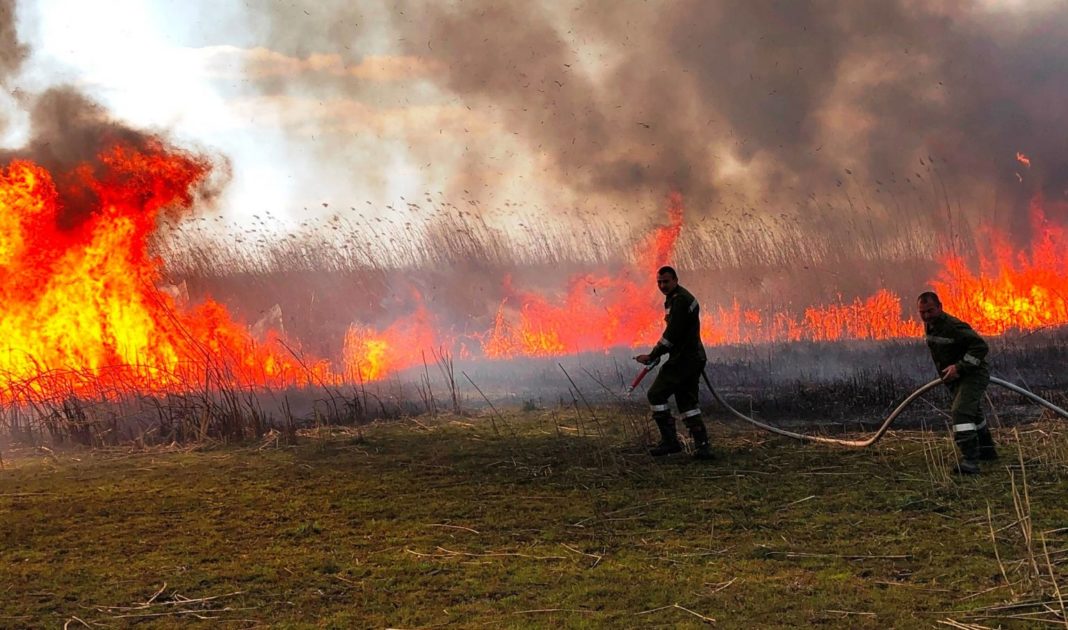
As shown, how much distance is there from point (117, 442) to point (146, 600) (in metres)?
6.33

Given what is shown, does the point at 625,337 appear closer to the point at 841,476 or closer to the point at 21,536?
the point at 841,476

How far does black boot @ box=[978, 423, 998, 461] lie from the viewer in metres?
7.32

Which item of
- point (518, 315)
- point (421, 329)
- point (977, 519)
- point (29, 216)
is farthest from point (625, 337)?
point (977, 519)

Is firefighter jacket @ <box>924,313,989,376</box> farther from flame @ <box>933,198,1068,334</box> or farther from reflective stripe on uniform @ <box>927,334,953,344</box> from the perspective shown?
flame @ <box>933,198,1068,334</box>

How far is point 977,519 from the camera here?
5414 mm

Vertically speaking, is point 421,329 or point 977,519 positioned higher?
point 421,329

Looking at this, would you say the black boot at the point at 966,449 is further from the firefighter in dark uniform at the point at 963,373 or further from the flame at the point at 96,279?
the flame at the point at 96,279

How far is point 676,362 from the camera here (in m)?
8.18

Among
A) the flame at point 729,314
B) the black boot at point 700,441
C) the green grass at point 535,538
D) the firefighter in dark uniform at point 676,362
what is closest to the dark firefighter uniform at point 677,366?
the firefighter in dark uniform at point 676,362

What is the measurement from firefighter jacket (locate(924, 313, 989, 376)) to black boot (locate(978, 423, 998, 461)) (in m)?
0.61

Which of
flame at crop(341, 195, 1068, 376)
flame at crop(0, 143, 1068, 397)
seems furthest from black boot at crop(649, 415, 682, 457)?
flame at crop(341, 195, 1068, 376)

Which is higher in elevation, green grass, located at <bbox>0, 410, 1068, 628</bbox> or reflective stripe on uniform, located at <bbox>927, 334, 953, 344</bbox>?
reflective stripe on uniform, located at <bbox>927, 334, 953, 344</bbox>

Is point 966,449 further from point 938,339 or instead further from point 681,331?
point 681,331

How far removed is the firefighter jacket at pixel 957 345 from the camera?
7059 mm
